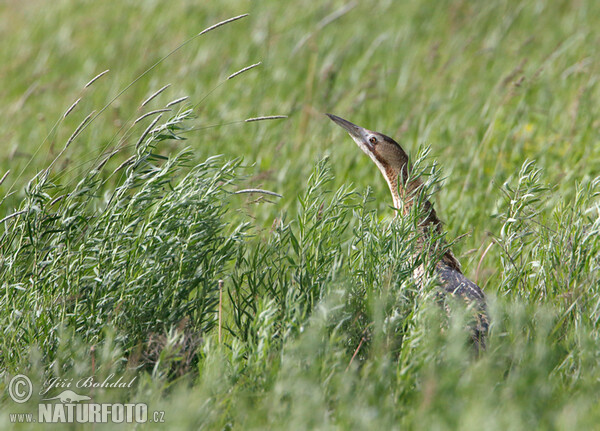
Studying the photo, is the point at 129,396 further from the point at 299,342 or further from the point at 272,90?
the point at 272,90

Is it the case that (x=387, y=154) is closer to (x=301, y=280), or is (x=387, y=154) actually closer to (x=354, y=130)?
(x=354, y=130)

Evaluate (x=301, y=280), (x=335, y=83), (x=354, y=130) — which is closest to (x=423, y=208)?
(x=301, y=280)

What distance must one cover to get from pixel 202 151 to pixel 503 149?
8.07ft

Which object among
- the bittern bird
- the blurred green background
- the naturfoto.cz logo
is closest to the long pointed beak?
the bittern bird

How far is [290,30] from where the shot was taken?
8.05 meters

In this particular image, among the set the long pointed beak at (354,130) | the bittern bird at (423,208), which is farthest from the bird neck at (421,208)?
the long pointed beak at (354,130)

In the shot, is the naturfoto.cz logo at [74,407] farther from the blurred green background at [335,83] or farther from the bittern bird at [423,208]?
the blurred green background at [335,83]

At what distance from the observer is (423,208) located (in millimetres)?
3514

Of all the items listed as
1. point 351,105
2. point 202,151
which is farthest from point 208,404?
point 351,105

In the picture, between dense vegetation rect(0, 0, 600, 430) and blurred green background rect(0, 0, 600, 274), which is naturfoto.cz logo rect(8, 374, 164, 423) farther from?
blurred green background rect(0, 0, 600, 274)

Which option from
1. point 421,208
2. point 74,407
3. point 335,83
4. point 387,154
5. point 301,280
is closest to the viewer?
point 74,407

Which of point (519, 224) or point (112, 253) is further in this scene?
point (519, 224)

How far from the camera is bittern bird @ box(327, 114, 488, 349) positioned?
3436mm

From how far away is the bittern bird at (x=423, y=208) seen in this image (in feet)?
11.3
